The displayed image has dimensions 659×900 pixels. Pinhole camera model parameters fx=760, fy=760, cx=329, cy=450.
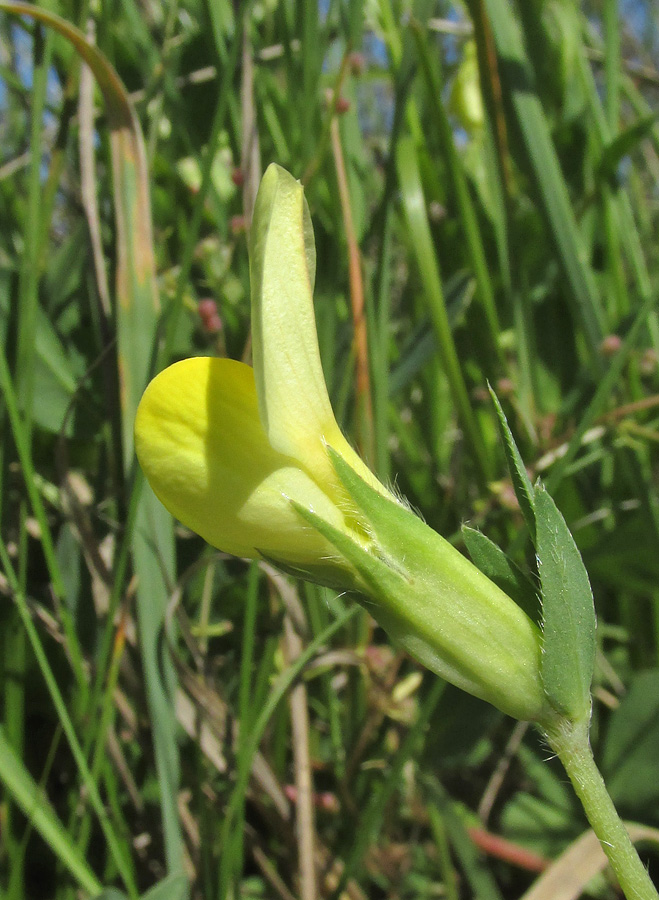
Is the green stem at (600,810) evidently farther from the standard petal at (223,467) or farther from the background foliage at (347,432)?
the background foliage at (347,432)

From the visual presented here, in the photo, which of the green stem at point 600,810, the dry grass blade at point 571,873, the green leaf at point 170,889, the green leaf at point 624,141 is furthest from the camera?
the green leaf at point 624,141

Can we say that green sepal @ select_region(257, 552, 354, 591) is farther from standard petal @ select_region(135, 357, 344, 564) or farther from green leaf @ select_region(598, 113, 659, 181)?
green leaf @ select_region(598, 113, 659, 181)

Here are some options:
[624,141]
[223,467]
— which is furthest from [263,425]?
[624,141]

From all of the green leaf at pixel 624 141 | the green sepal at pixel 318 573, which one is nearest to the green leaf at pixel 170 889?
the green sepal at pixel 318 573

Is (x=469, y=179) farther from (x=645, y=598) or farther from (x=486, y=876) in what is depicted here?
(x=486, y=876)

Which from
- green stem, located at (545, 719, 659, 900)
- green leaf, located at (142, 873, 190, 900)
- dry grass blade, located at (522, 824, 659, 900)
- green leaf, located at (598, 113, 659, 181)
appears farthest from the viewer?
green leaf, located at (598, 113, 659, 181)

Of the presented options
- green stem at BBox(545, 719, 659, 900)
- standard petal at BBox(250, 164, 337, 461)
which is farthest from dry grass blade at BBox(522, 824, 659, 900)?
standard petal at BBox(250, 164, 337, 461)

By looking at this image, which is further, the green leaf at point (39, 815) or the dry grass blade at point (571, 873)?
the dry grass blade at point (571, 873)
